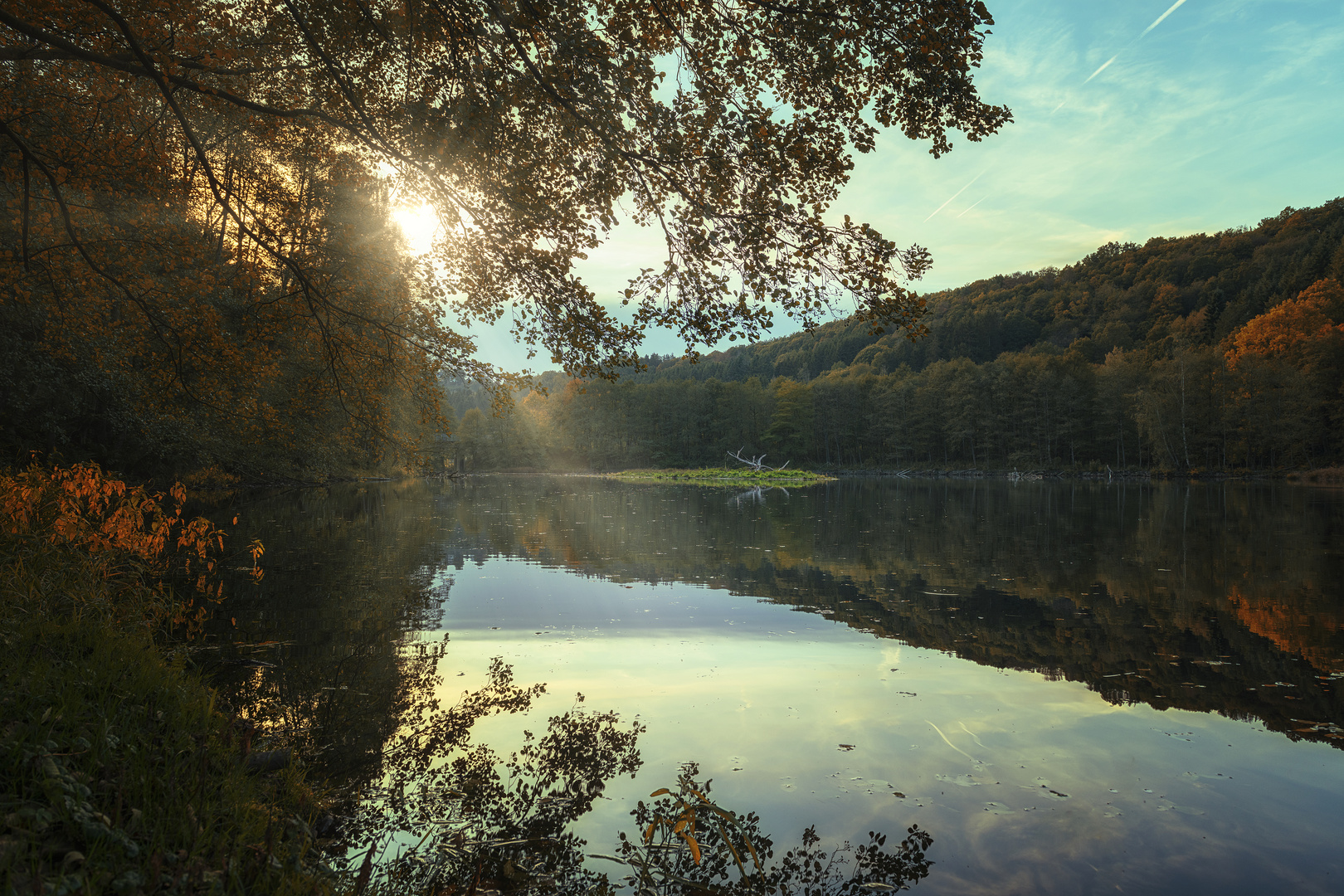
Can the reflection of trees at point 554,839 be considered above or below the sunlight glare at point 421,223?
below

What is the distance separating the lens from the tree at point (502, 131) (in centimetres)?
589

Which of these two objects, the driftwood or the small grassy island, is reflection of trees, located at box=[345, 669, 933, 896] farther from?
the driftwood

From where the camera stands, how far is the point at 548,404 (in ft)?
342

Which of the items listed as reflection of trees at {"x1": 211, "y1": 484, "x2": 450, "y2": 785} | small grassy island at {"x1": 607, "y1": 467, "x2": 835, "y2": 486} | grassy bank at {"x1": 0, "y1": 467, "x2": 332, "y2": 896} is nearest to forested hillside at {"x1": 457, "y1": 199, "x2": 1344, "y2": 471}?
small grassy island at {"x1": 607, "y1": 467, "x2": 835, "y2": 486}

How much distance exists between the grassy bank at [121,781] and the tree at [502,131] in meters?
4.41

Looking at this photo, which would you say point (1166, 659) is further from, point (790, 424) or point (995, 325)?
point (995, 325)

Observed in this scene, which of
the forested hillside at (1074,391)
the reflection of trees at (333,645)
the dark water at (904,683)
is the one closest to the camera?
the dark water at (904,683)

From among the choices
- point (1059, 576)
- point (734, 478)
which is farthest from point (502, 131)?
point (734, 478)

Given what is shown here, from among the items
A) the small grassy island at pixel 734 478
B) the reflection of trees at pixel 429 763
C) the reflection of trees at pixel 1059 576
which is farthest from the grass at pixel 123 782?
the small grassy island at pixel 734 478

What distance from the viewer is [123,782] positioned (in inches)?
125

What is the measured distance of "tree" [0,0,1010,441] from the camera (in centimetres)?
589

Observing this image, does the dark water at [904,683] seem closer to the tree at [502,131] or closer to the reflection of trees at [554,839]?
the reflection of trees at [554,839]

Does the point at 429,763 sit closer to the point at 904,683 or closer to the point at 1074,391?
the point at 904,683

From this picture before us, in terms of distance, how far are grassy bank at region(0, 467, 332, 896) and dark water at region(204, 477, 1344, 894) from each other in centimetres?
89
